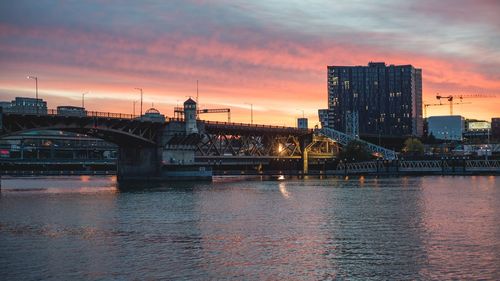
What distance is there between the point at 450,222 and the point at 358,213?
11978 mm

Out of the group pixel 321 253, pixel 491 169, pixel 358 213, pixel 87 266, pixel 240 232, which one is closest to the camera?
pixel 87 266

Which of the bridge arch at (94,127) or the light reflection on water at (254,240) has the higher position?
the bridge arch at (94,127)

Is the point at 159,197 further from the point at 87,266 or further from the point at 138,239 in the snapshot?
the point at 87,266

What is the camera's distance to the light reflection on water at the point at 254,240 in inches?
1586

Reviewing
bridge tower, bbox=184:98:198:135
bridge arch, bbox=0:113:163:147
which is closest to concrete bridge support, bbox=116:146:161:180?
bridge arch, bbox=0:113:163:147

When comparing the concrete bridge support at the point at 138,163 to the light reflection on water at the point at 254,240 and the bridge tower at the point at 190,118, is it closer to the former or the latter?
the bridge tower at the point at 190,118

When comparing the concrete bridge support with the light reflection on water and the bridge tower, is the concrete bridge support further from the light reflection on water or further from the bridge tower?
the light reflection on water

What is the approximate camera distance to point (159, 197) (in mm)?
103188

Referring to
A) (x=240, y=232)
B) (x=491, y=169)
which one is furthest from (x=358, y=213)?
(x=491, y=169)

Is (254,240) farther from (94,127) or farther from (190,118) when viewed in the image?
(190,118)

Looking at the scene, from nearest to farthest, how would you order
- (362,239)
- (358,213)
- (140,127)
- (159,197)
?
(362,239)
(358,213)
(159,197)
(140,127)

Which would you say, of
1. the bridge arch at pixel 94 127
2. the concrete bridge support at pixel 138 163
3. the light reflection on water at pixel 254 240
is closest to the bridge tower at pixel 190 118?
the bridge arch at pixel 94 127

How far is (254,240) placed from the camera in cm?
5259

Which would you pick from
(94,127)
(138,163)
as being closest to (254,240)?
(94,127)
